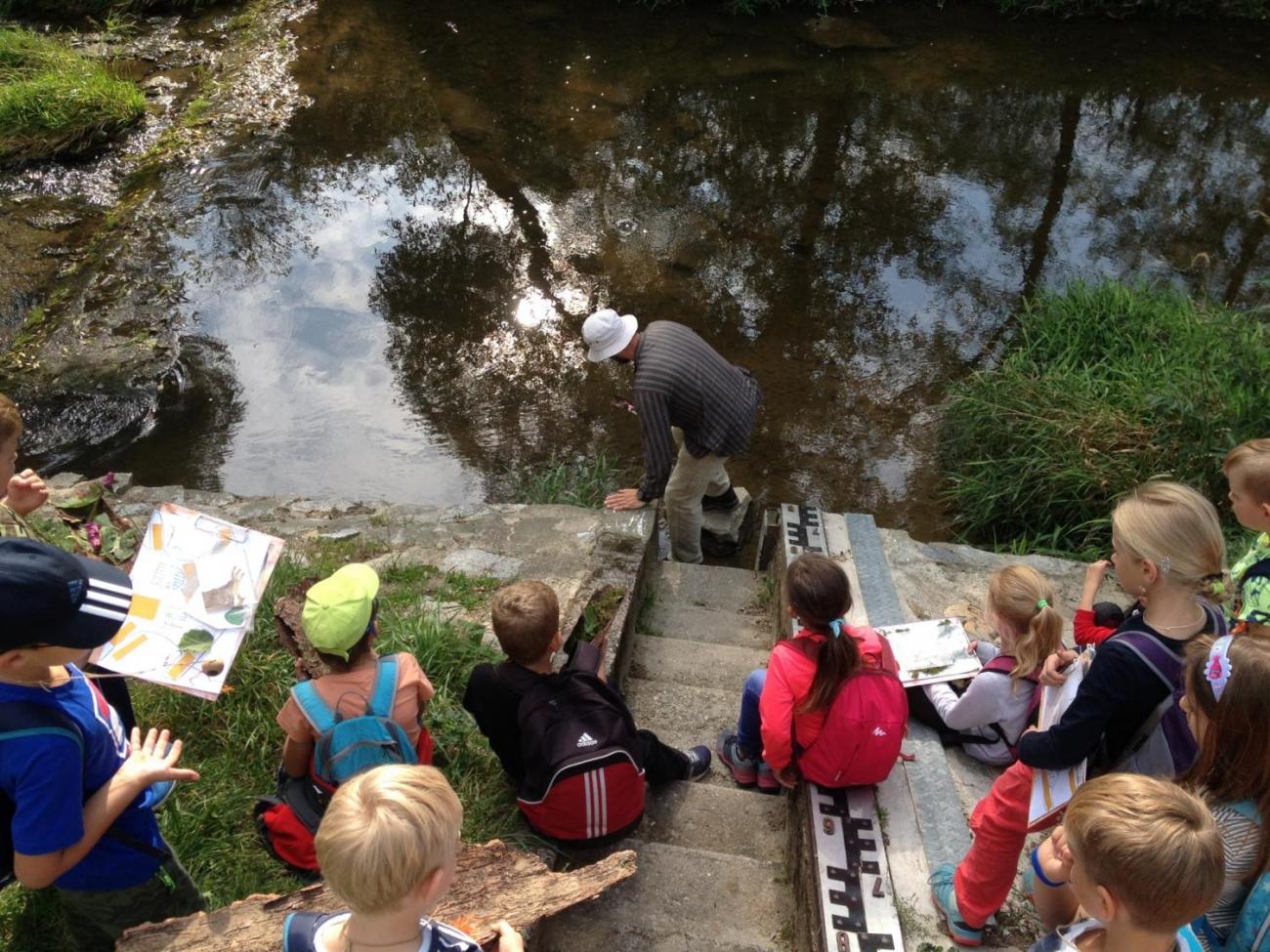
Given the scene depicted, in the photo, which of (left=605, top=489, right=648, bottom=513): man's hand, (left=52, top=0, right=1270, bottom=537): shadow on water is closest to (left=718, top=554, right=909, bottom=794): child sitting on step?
(left=605, top=489, right=648, bottom=513): man's hand

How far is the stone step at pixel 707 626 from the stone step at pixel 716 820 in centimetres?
109

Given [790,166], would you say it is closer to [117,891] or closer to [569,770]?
[569,770]

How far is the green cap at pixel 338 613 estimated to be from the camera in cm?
258

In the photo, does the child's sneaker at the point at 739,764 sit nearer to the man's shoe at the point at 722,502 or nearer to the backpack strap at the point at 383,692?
the backpack strap at the point at 383,692

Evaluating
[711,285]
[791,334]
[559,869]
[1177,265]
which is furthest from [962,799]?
[1177,265]

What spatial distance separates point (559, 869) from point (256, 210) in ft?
23.7

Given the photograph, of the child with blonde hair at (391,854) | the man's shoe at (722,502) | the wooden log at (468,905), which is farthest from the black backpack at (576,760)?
the man's shoe at (722,502)

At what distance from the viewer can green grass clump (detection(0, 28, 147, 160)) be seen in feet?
28.5

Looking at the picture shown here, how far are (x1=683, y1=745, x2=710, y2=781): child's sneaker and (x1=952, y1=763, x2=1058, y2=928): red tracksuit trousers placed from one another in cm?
113

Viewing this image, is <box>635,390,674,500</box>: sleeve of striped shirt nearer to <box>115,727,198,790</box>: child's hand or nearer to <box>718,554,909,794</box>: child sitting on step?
<box>718,554,909,794</box>: child sitting on step

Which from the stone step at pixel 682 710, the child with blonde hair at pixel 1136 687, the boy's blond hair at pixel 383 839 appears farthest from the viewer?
the stone step at pixel 682 710

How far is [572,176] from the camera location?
359 inches

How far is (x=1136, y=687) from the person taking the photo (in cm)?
243

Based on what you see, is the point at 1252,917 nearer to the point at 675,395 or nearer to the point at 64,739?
the point at 64,739
